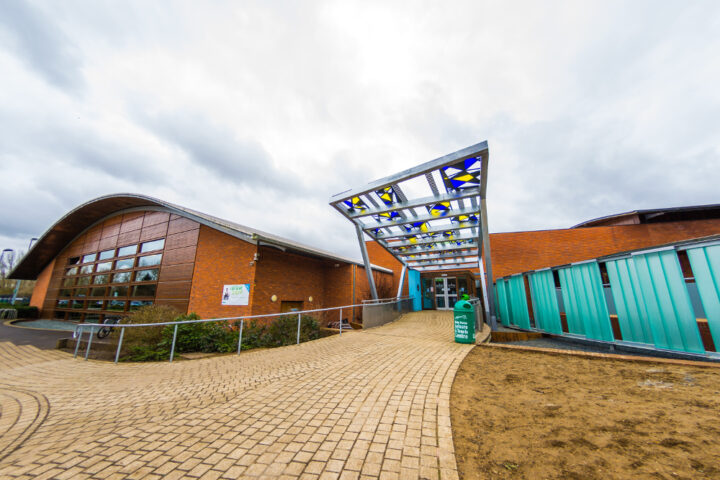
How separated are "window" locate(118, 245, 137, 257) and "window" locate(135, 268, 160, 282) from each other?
5.84ft

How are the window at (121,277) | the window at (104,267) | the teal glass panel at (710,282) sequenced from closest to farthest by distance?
1. the teal glass panel at (710,282)
2. the window at (121,277)
3. the window at (104,267)

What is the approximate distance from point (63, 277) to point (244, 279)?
2157 cm

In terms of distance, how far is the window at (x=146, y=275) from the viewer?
12.8 metres

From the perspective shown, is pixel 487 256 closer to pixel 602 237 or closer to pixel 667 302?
pixel 667 302

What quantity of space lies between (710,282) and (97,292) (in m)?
25.6

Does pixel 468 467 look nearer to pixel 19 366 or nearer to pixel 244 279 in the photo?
pixel 244 279

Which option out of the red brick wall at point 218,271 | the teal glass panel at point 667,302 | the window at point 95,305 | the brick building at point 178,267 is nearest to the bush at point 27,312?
the brick building at point 178,267

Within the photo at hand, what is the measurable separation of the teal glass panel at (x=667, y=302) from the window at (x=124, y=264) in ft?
66.9

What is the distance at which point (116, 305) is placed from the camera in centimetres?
1449

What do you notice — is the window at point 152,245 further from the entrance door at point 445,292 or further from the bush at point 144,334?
the entrance door at point 445,292

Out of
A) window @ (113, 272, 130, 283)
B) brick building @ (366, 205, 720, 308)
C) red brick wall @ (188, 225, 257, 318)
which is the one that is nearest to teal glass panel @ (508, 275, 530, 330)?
brick building @ (366, 205, 720, 308)

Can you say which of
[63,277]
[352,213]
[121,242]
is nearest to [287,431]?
[352,213]

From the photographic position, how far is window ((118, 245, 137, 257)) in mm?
14804

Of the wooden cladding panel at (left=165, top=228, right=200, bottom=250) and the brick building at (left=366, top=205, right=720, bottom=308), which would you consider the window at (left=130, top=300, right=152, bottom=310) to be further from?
the brick building at (left=366, top=205, right=720, bottom=308)
